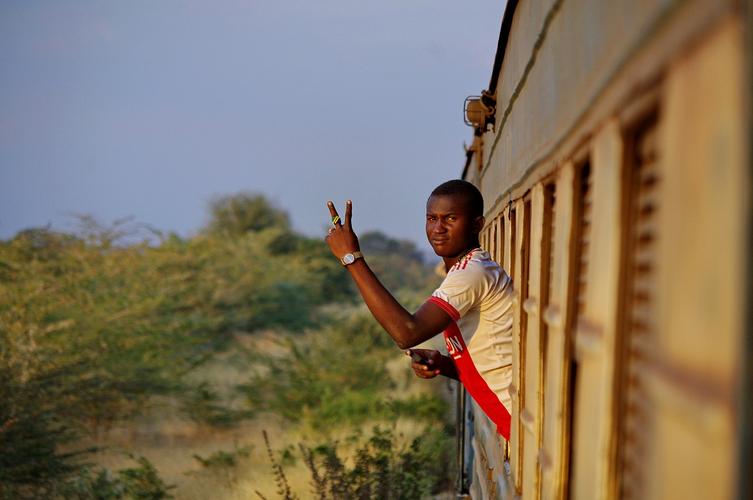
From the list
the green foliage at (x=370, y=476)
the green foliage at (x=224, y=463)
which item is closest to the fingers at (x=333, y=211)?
the green foliage at (x=370, y=476)

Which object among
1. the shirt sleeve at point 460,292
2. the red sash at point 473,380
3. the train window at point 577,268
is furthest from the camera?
the red sash at point 473,380

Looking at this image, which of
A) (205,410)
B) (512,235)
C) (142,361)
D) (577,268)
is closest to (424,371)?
(512,235)

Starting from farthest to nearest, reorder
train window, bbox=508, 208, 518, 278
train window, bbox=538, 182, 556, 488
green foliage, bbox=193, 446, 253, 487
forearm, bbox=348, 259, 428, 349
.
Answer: green foliage, bbox=193, 446, 253, 487 → train window, bbox=508, 208, 518, 278 → forearm, bbox=348, 259, 428, 349 → train window, bbox=538, 182, 556, 488

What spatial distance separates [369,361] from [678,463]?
18.6 meters

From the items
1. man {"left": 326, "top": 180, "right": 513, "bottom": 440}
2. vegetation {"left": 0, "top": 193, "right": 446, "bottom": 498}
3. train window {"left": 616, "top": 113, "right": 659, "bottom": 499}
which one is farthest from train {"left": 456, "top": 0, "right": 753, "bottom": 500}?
vegetation {"left": 0, "top": 193, "right": 446, "bottom": 498}

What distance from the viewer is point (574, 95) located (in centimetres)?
210

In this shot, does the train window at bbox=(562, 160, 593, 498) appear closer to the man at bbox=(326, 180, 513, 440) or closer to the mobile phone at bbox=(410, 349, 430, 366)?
the man at bbox=(326, 180, 513, 440)

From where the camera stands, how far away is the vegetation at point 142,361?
11.0 meters

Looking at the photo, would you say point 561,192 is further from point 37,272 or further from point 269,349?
point 269,349

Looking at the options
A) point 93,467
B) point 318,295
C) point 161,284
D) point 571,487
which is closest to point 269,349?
point 161,284

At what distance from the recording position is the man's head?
3504 mm

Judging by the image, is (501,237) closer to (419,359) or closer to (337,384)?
(419,359)

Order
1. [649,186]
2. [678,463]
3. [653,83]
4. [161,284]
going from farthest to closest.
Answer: [161,284], [649,186], [653,83], [678,463]

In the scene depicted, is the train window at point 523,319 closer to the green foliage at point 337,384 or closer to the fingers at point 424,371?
the fingers at point 424,371
